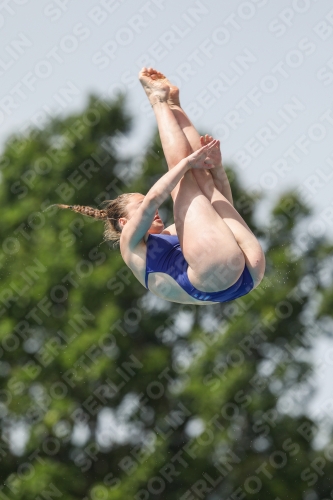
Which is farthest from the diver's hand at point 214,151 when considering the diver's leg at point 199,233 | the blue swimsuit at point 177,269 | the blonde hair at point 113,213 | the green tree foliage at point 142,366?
the green tree foliage at point 142,366

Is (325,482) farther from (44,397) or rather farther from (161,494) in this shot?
(44,397)

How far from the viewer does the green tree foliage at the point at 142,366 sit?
459 inches

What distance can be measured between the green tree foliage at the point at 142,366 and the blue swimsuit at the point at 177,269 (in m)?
7.49

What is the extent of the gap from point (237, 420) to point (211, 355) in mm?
966

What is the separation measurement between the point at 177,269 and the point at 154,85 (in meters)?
0.96

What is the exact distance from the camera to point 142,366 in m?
12.0

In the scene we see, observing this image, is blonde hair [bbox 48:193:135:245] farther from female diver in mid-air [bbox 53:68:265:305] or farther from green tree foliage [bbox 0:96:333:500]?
green tree foliage [bbox 0:96:333:500]

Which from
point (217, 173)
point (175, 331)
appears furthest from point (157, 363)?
point (217, 173)

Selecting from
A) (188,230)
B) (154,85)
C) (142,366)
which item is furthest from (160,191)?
(142,366)

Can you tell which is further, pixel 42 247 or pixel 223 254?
pixel 42 247

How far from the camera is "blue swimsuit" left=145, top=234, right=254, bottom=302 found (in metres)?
4.27

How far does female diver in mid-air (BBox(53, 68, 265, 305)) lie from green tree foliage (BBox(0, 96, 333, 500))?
7.52 metres

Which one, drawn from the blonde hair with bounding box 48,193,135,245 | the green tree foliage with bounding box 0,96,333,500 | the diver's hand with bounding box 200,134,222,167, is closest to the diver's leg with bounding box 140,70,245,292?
the diver's hand with bounding box 200,134,222,167

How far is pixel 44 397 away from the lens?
12.1 metres
